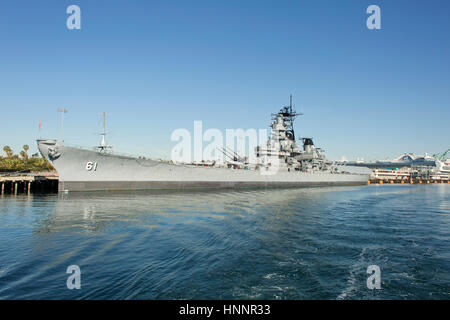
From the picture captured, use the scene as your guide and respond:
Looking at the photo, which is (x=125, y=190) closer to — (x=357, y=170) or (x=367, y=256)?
(x=367, y=256)

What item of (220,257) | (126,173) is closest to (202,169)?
(126,173)

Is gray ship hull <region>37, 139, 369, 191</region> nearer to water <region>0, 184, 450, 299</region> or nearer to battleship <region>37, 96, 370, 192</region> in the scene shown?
battleship <region>37, 96, 370, 192</region>

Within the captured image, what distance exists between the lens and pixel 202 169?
1566 inches

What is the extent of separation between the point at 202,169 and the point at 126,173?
1147cm

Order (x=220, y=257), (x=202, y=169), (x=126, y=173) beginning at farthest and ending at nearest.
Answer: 1. (x=202, y=169)
2. (x=126, y=173)
3. (x=220, y=257)

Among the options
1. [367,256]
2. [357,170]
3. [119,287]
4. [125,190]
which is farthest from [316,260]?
[357,170]

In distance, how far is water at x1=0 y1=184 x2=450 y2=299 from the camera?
6492 mm

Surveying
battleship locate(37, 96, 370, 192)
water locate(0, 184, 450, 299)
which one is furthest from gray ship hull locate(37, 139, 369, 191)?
water locate(0, 184, 450, 299)

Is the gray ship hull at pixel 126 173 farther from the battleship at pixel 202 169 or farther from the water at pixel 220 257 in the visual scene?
the water at pixel 220 257

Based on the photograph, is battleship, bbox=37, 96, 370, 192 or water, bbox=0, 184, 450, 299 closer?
water, bbox=0, 184, 450, 299

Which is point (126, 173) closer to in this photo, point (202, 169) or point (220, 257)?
point (202, 169)

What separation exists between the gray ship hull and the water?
17.0 meters
